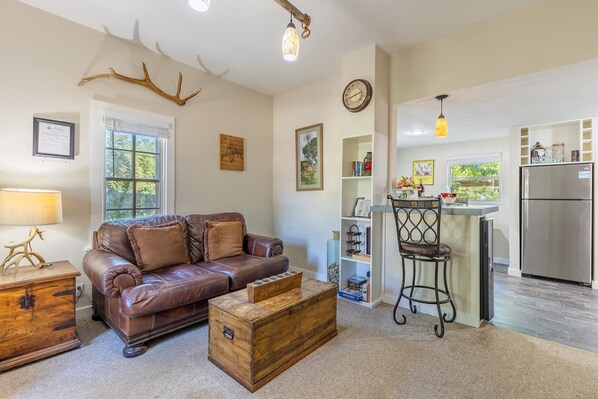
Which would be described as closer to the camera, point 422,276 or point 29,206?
point 29,206

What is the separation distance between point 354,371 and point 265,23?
113 inches

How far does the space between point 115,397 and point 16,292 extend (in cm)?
100

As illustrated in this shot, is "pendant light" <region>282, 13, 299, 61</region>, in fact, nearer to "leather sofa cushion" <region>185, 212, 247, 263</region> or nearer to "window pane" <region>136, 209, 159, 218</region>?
"leather sofa cushion" <region>185, 212, 247, 263</region>

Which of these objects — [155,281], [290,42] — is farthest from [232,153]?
[290,42]

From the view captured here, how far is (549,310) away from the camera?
293 cm

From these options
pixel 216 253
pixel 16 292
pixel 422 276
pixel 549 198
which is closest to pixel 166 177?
pixel 216 253

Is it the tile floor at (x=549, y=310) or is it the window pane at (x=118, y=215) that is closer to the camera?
the tile floor at (x=549, y=310)

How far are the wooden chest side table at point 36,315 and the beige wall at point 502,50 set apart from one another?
11.4 ft

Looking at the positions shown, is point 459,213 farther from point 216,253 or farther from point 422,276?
point 216,253

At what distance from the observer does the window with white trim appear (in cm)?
287

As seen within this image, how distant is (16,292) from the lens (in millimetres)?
1873

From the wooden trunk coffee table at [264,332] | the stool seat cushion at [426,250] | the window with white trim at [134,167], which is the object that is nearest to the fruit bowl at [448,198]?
the stool seat cushion at [426,250]

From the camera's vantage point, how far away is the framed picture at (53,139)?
2398mm

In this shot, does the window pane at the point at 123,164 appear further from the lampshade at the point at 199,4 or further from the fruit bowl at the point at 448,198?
the fruit bowl at the point at 448,198
